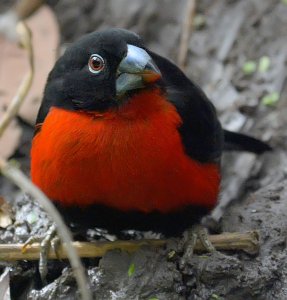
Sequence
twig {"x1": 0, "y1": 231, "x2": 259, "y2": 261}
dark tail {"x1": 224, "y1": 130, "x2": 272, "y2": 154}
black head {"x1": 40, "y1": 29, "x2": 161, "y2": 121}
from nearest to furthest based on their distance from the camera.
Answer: black head {"x1": 40, "y1": 29, "x2": 161, "y2": 121}, twig {"x1": 0, "y1": 231, "x2": 259, "y2": 261}, dark tail {"x1": 224, "y1": 130, "x2": 272, "y2": 154}

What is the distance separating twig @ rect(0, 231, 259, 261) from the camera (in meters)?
4.01

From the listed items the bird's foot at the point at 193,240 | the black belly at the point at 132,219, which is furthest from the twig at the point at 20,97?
the bird's foot at the point at 193,240

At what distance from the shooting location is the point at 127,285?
12.6 ft

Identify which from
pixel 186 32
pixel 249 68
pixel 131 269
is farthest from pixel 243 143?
pixel 131 269

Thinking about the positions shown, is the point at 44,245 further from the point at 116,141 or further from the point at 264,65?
the point at 264,65

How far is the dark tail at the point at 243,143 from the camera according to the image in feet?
16.7

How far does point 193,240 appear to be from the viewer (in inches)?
164

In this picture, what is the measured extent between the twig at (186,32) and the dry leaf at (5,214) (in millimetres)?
1813

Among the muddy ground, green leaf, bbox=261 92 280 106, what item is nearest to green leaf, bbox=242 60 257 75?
the muddy ground

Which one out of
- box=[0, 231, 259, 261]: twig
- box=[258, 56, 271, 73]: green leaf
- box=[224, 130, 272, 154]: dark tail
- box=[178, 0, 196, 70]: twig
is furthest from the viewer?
box=[178, 0, 196, 70]: twig

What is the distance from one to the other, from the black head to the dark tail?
4.56 ft

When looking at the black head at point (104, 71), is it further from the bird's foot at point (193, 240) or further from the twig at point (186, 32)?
the twig at point (186, 32)

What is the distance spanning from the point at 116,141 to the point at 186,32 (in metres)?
2.42

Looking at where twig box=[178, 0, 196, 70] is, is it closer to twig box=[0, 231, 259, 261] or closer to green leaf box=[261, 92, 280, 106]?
green leaf box=[261, 92, 280, 106]
